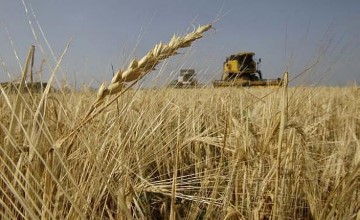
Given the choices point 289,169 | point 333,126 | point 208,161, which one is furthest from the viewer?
point 333,126

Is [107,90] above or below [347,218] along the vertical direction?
above

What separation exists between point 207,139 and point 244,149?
104 mm

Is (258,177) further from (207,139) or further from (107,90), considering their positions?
(107,90)


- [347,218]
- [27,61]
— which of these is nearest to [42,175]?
[27,61]

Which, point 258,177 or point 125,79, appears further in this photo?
point 258,177

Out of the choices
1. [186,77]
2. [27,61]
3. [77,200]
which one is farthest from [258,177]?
[186,77]

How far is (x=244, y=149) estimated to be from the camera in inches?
33.8

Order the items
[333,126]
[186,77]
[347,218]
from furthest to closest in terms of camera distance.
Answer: [186,77] → [333,126] → [347,218]

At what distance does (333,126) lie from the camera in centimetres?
161

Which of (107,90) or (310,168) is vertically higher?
(107,90)

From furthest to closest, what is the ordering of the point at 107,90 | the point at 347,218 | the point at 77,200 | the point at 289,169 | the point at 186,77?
the point at 186,77, the point at 289,169, the point at 347,218, the point at 77,200, the point at 107,90

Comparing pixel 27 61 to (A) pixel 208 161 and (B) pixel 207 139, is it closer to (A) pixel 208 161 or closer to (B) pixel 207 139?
(B) pixel 207 139

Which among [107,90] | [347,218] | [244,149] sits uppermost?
[107,90]

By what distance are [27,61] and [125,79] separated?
0.15m
